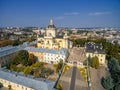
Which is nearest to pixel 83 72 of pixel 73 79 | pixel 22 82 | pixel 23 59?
pixel 73 79

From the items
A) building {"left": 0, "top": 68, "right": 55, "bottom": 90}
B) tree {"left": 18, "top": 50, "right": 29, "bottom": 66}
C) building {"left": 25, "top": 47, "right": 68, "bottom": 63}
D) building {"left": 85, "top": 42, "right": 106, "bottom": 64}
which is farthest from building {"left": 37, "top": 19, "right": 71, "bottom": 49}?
building {"left": 0, "top": 68, "right": 55, "bottom": 90}

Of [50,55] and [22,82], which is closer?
[22,82]

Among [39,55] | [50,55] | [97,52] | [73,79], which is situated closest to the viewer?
[73,79]

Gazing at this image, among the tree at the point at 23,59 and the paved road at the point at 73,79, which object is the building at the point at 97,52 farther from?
the tree at the point at 23,59

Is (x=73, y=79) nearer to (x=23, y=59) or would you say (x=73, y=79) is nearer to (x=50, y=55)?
→ (x=23, y=59)

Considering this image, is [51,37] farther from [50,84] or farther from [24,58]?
[50,84]

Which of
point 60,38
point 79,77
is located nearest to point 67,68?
point 79,77


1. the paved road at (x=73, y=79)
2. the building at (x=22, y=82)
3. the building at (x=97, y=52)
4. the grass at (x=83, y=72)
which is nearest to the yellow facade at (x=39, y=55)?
the paved road at (x=73, y=79)

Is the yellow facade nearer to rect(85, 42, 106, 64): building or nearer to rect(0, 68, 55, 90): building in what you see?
rect(85, 42, 106, 64): building
